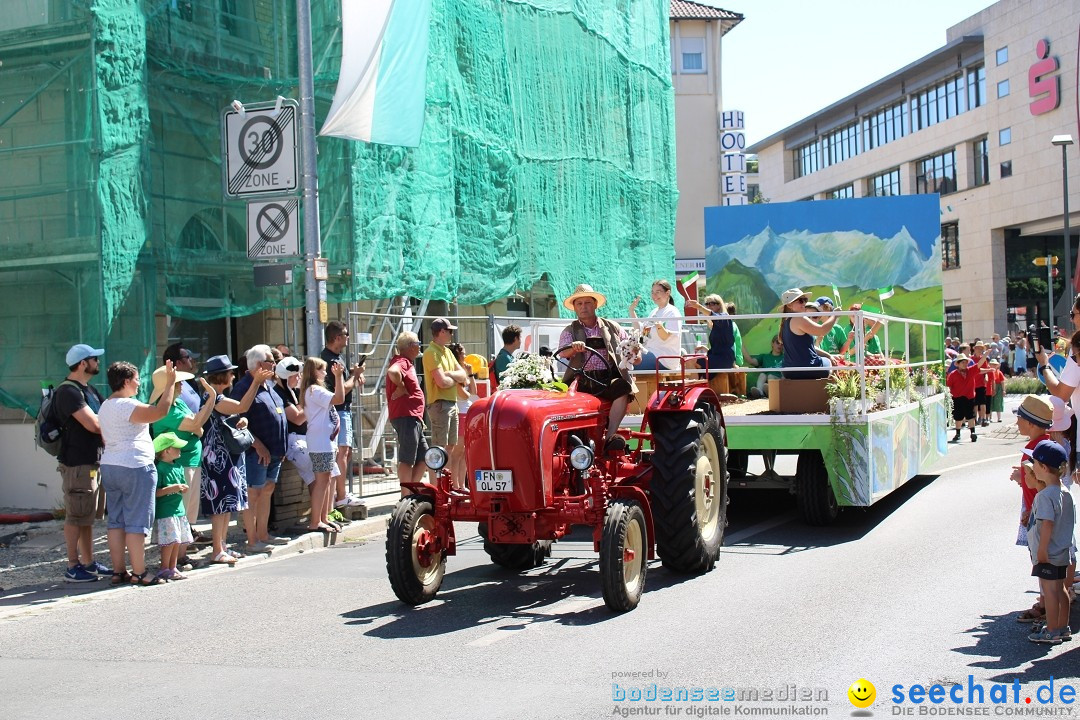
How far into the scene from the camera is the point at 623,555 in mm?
7328

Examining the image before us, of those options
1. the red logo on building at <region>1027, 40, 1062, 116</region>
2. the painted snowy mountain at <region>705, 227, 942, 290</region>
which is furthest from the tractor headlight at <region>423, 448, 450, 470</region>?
the red logo on building at <region>1027, 40, 1062, 116</region>

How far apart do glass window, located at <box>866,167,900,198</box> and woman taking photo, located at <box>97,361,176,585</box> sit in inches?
2560

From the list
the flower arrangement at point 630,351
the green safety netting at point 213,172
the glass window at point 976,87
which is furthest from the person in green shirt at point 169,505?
the glass window at point 976,87

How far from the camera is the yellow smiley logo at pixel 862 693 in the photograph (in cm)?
547

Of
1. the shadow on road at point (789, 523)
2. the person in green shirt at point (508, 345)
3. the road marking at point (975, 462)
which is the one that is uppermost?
the person in green shirt at point (508, 345)

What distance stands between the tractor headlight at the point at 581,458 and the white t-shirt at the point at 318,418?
13.9 feet

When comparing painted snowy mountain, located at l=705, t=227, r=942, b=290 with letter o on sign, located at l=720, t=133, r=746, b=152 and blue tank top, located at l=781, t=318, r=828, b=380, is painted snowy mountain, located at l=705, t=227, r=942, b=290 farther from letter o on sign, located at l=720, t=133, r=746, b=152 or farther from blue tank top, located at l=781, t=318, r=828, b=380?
letter o on sign, located at l=720, t=133, r=746, b=152

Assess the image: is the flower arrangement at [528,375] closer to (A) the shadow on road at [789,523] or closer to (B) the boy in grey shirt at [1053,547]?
(A) the shadow on road at [789,523]

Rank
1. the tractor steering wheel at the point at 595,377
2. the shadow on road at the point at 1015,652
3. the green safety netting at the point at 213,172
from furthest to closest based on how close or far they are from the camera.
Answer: the green safety netting at the point at 213,172
the tractor steering wheel at the point at 595,377
the shadow on road at the point at 1015,652

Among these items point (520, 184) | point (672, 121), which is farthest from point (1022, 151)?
point (520, 184)

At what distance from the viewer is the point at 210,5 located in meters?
14.3

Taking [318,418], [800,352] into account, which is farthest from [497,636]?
[800,352]

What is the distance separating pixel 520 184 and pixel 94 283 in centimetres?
906

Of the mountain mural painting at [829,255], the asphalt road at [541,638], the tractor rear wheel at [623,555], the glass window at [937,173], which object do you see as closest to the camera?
the asphalt road at [541,638]
